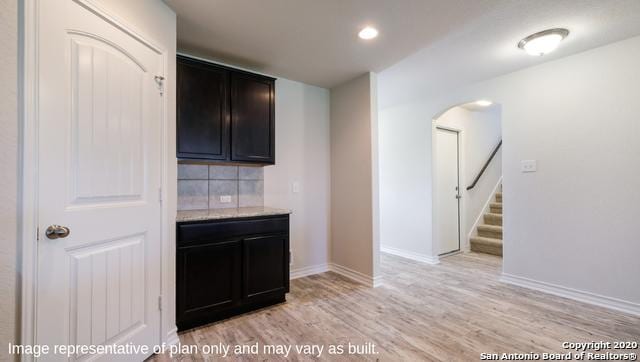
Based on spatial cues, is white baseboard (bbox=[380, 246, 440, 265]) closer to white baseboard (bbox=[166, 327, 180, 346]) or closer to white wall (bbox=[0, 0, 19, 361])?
white baseboard (bbox=[166, 327, 180, 346])

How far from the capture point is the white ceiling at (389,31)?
197 centimetres

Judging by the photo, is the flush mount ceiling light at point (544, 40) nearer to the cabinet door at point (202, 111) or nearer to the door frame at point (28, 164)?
the cabinet door at point (202, 111)

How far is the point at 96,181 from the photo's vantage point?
1.47 meters

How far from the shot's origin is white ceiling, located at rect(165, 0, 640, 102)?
1.97 meters

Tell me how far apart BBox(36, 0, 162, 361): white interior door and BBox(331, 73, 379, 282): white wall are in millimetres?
2141

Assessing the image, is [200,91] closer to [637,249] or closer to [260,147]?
[260,147]

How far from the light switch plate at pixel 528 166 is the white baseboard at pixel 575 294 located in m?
1.26

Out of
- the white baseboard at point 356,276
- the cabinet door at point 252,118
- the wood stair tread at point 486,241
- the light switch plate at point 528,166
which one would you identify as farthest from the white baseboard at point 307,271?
the wood stair tread at point 486,241

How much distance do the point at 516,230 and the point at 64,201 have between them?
4.07 metres

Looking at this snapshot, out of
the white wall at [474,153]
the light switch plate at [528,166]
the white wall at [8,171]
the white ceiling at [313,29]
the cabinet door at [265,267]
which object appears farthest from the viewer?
the white wall at [474,153]

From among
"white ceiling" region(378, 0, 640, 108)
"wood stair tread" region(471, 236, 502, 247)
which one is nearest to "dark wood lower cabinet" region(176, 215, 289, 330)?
"white ceiling" region(378, 0, 640, 108)

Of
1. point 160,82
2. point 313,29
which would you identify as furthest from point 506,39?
point 160,82

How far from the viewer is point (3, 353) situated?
1080 millimetres

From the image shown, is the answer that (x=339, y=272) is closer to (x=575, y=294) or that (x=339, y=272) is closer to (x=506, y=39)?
(x=575, y=294)
